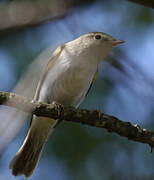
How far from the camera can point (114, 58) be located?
180cm

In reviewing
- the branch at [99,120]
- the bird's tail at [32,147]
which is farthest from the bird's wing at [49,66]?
the branch at [99,120]

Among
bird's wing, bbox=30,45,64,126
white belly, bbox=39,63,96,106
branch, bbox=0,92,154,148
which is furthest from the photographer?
bird's wing, bbox=30,45,64,126

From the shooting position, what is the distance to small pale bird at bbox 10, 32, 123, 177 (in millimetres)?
4020

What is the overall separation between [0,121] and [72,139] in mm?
Answer: 3841

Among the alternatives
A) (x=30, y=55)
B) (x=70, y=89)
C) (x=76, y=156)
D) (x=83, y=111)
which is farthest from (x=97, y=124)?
(x=76, y=156)

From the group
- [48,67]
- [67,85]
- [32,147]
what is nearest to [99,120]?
[67,85]

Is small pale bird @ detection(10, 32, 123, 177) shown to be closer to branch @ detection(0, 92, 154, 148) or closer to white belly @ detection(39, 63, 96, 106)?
white belly @ detection(39, 63, 96, 106)

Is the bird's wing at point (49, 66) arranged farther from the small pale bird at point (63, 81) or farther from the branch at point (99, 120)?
the branch at point (99, 120)

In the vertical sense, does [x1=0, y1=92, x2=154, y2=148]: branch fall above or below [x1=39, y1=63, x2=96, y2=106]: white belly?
below

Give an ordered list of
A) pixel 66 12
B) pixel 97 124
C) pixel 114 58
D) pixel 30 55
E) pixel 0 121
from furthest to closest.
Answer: pixel 30 55
pixel 97 124
pixel 114 58
pixel 66 12
pixel 0 121

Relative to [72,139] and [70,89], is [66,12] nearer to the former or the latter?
[70,89]

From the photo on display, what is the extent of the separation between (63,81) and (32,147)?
33.9 inches

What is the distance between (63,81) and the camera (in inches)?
158

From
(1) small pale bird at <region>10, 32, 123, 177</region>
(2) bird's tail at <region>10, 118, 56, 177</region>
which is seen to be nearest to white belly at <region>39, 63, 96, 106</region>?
(1) small pale bird at <region>10, 32, 123, 177</region>
